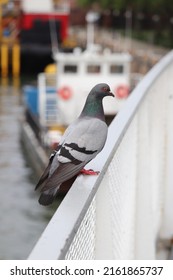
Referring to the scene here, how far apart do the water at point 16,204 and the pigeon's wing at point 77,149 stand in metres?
9.74

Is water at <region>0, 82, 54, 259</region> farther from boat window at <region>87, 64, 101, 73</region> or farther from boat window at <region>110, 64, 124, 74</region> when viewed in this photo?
boat window at <region>110, 64, 124, 74</region>

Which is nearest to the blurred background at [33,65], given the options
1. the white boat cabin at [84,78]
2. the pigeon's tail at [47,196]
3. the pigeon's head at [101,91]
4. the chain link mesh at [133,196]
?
the white boat cabin at [84,78]

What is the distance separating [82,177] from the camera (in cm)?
342

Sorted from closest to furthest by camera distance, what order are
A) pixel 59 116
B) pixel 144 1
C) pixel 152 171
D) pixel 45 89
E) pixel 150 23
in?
1. pixel 152 171
2. pixel 59 116
3. pixel 45 89
4. pixel 144 1
5. pixel 150 23

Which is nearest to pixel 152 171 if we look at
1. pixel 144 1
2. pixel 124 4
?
pixel 144 1

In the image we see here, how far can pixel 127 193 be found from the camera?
4578mm

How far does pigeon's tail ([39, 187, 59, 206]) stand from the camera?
3.34m

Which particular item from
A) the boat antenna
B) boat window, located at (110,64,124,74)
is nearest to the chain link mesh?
boat window, located at (110,64,124,74)

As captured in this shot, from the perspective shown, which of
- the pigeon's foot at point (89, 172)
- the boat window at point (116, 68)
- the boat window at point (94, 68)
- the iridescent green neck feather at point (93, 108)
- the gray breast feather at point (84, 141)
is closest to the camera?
the pigeon's foot at point (89, 172)

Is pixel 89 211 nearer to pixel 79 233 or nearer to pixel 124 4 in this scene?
pixel 79 233

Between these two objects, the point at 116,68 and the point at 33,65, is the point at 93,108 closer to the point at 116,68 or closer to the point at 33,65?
the point at 116,68

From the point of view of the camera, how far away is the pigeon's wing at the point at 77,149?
3.50m

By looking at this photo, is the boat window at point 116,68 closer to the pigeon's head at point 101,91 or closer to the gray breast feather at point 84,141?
the pigeon's head at point 101,91
